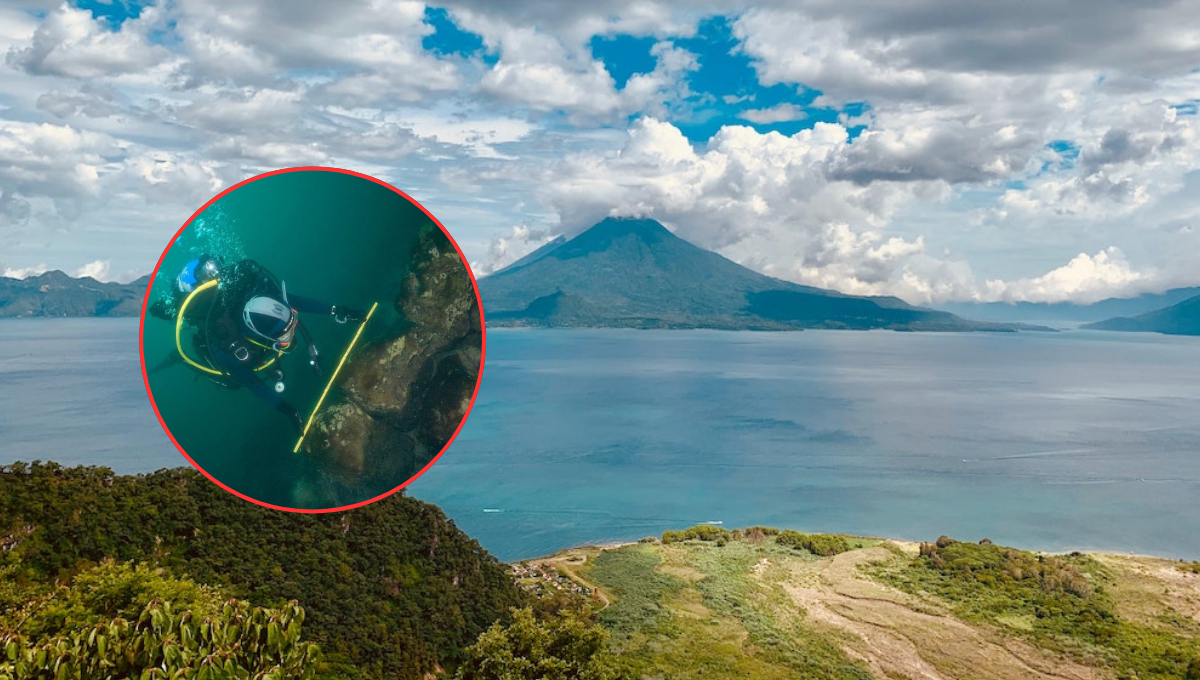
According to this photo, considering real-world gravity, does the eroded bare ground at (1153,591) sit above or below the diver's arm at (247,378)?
below

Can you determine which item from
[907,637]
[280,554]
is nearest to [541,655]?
[280,554]

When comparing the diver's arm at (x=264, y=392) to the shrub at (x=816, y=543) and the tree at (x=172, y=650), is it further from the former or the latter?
the shrub at (x=816, y=543)

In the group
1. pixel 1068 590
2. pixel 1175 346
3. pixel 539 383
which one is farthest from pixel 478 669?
pixel 1175 346

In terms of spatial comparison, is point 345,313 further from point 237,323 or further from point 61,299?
point 61,299

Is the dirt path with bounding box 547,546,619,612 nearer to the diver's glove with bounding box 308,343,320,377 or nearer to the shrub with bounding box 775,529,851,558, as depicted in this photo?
the shrub with bounding box 775,529,851,558

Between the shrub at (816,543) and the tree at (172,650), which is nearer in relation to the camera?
the tree at (172,650)

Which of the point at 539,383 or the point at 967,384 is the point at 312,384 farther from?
the point at 967,384

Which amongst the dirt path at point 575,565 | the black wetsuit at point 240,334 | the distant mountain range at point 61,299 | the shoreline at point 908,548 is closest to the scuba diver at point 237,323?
the black wetsuit at point 240,334
